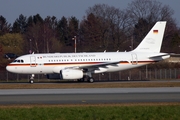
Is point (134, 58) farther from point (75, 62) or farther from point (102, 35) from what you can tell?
point (102, 35)

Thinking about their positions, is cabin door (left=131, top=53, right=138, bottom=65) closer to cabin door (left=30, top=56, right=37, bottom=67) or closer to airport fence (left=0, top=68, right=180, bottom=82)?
airport fence (left=0, top=68, right=180, bottom=82)

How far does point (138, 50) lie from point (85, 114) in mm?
29826

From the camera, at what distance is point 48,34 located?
103062 millimetres

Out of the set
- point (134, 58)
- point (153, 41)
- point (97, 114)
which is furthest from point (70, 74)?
point (97, 114)

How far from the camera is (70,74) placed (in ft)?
144

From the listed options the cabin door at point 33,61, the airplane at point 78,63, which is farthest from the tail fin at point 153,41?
the cabin door at point 33,61

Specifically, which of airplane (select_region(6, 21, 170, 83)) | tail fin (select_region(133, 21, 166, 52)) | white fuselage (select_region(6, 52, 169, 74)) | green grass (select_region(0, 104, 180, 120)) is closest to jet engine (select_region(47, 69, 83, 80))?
airplane (select_region(6, 21, 170, 83))

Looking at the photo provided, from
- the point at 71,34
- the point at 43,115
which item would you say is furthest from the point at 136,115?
the point at 71,34

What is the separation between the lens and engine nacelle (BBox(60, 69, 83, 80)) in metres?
43.7

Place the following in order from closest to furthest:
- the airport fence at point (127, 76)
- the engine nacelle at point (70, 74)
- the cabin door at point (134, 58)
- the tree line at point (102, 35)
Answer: the engine nacelle at point (70, 74), the cabin door at point (134, 58), the airport fence at point (127, 76), the tree line at point (102, 35)

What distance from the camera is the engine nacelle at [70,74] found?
43.7 metres

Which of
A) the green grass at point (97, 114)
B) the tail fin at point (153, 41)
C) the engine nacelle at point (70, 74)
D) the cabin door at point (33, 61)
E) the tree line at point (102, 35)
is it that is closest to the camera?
the green grass at point (97, 114)

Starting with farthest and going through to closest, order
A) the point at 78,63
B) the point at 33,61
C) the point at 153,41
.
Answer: the point at 153,41
the point at 78,63
the point at 33,61

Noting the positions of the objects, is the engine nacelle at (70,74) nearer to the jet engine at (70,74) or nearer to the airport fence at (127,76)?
the jet engine at (70,74)
